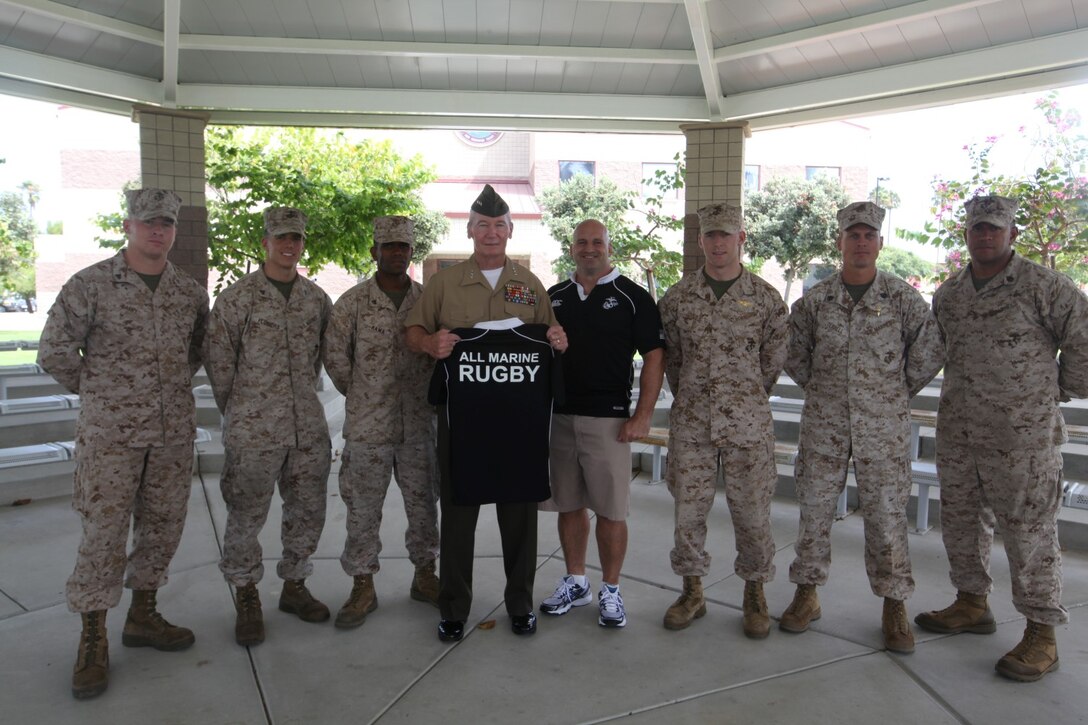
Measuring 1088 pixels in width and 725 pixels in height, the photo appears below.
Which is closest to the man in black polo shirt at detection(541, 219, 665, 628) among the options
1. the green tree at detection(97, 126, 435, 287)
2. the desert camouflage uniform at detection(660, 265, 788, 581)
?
the desert camouflage uniform at detection(660, 265, 788, 581)

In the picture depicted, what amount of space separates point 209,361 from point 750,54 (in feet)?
16.5

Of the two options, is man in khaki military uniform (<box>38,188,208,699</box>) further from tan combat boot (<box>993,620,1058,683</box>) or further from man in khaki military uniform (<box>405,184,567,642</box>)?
tan combat boot (<box>993,620,1058,683</box>)

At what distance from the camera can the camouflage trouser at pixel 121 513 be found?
306cm

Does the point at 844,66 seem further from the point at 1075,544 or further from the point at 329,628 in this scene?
the point at 329,628

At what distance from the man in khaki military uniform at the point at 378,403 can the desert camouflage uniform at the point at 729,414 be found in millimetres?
1212

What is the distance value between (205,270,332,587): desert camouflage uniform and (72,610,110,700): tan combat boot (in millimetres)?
548

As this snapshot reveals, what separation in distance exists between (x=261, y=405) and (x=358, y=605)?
1042 mm

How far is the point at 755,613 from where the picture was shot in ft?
11.3

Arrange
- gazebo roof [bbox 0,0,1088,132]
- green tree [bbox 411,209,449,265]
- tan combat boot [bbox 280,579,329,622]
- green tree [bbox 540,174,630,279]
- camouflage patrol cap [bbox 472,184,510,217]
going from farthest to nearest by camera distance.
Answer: green tree [bbox 540,174,630,279], green tree [bbox 411,209,449,265], gazebo roof [bbox 0,0,1088,132], tan combat boot [bbox 280,579,329,622], camouflage patrol cap [bbox 472,184,510,217]

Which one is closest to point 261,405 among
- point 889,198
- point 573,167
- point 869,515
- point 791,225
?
point 869,515

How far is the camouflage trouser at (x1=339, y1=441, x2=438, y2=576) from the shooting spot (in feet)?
11.8

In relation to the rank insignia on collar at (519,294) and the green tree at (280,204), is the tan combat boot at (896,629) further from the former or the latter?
the green tree at (280,204)

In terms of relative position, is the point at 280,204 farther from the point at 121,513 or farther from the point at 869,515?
the point at 869,515

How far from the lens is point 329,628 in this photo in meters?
3.52
